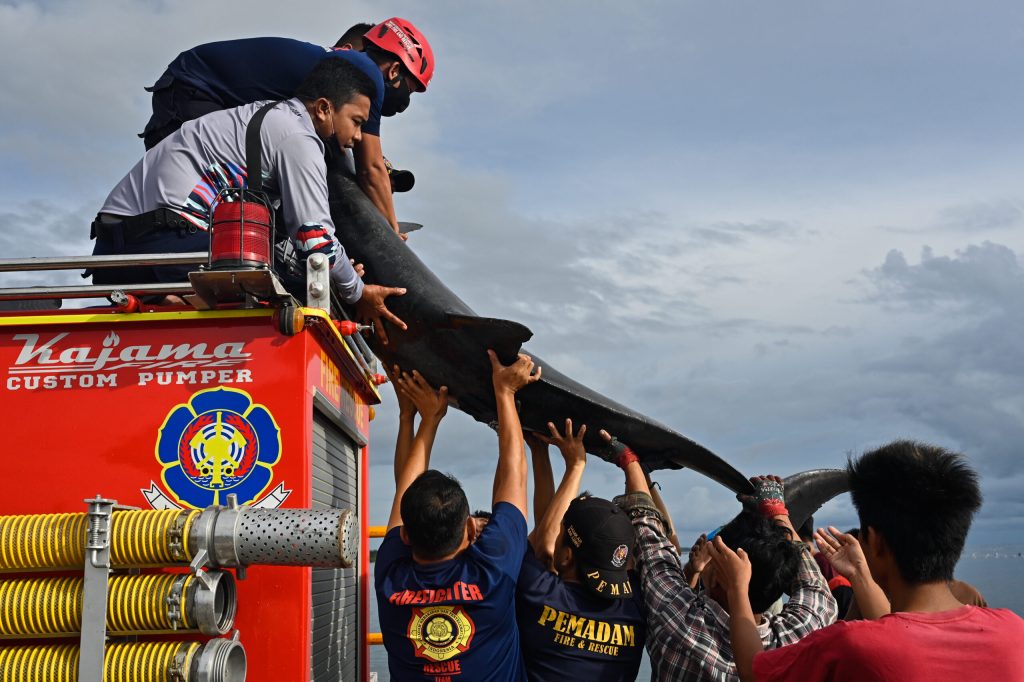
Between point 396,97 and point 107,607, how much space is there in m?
3.90

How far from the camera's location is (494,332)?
505cm

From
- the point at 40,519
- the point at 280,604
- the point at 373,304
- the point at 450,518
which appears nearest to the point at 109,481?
the point at 40,519

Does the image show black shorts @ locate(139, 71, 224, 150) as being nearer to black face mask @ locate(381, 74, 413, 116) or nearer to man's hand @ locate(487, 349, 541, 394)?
black face mask @ locate(381, 74, 413, 116)

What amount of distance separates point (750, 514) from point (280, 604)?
6.75 feet

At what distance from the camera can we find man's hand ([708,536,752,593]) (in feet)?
12.5

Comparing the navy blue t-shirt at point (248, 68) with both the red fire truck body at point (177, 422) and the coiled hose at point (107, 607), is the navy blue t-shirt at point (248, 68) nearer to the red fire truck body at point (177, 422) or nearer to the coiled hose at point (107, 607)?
the red fire truck body at point (177, 422)

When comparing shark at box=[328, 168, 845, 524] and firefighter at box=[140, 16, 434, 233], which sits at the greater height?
firefighter at box=[140, 16, 434, 233]

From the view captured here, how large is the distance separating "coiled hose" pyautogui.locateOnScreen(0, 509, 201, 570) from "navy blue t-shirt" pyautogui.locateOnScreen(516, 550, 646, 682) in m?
1.61

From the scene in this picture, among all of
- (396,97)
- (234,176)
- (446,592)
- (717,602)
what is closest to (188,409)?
(446,592)

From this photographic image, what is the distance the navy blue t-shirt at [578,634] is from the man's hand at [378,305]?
170 cm

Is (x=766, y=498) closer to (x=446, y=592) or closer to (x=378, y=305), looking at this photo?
(x=446, y=592)

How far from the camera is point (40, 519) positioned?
11.2 ft

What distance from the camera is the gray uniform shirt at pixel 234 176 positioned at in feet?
15.8

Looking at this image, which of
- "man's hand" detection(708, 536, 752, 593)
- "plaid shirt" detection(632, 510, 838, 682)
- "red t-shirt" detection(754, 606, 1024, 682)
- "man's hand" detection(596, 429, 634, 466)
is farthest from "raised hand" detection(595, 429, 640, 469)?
"red t-shirt" detection(754, 606, 1024, 682)
